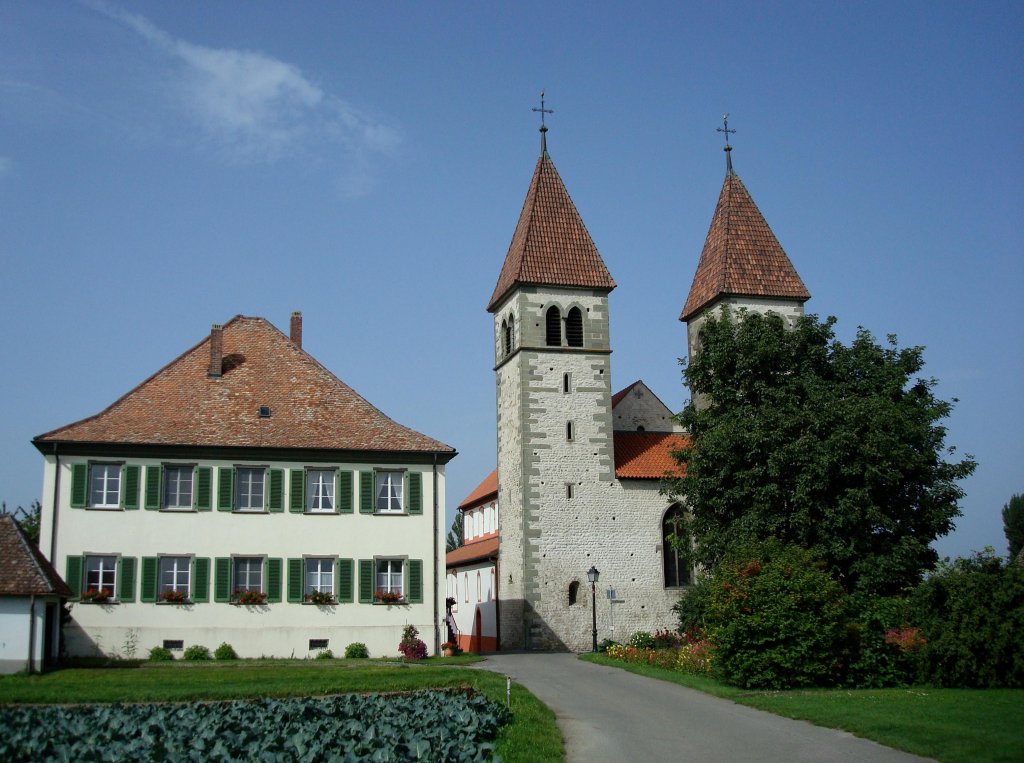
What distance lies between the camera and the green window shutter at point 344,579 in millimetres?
33031

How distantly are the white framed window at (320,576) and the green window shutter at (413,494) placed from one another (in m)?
2.84

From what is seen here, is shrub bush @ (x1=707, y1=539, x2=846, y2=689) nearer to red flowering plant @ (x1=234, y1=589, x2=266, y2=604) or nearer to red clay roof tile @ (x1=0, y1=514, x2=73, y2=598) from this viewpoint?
red flowering plant @ (x1=234, y1=589, x2=266, y2=604)

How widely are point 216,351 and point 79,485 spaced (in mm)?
6020

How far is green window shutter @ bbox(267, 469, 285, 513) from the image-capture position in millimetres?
33125

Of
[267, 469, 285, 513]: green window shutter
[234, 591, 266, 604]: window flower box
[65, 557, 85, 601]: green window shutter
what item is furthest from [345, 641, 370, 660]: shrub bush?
[65, 557, 85, 601]: green window shutter

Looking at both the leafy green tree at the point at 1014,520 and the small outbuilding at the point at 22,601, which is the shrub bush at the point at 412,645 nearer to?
the small outbuilding at the point at 22,601

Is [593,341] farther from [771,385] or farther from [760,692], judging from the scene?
[760,692]

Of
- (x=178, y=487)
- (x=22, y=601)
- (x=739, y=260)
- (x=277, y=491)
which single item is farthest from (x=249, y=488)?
(x=739, y=260)

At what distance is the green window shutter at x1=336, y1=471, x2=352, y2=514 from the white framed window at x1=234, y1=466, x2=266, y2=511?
7.45ft

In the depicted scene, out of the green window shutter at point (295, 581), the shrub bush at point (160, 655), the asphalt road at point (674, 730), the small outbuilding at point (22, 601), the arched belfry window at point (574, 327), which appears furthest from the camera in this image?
the arched belfry window at point (574, 327)

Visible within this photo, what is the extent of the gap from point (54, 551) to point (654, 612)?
67.3ft

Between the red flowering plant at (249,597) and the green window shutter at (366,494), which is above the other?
the green window shutter at (366,494)

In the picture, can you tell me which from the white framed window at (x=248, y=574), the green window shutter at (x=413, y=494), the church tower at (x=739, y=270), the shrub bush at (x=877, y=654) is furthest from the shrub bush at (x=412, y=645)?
the church tower at (x=739, y=270)

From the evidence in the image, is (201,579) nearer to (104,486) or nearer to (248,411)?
(104,486)
